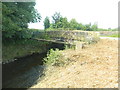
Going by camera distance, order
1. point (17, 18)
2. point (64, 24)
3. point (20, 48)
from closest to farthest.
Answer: point (17, 18)
point (20, 48)
point (64, 24)

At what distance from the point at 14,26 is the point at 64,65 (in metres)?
6.28

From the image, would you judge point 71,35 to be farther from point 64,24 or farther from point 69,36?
point 64,24

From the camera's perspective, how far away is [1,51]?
10.8 m

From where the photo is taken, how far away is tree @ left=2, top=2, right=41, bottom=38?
971cm

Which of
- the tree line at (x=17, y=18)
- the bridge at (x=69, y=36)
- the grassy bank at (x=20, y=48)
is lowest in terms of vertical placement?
the grassy bank at (x=20, y=48)

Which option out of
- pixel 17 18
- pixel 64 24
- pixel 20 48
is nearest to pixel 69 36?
pixel 20 48

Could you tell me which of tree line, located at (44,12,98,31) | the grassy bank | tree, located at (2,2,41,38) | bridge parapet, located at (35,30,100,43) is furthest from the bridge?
tree line, located at (44,12,98,31)

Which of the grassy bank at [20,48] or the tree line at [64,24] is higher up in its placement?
the tree line at [64,24]

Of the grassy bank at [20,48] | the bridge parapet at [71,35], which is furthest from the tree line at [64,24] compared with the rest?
the grassy bank at [20,48]

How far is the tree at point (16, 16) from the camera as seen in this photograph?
9.71 metres

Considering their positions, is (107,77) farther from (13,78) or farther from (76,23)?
(76,23)

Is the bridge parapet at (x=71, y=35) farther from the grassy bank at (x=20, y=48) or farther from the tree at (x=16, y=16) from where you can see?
the tree at (x=16, y=16)

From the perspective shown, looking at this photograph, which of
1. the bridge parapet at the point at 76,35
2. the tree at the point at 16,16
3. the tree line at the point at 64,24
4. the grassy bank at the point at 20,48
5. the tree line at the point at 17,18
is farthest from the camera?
the tree line at the point at 64,24

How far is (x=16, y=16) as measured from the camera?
1163 cm
